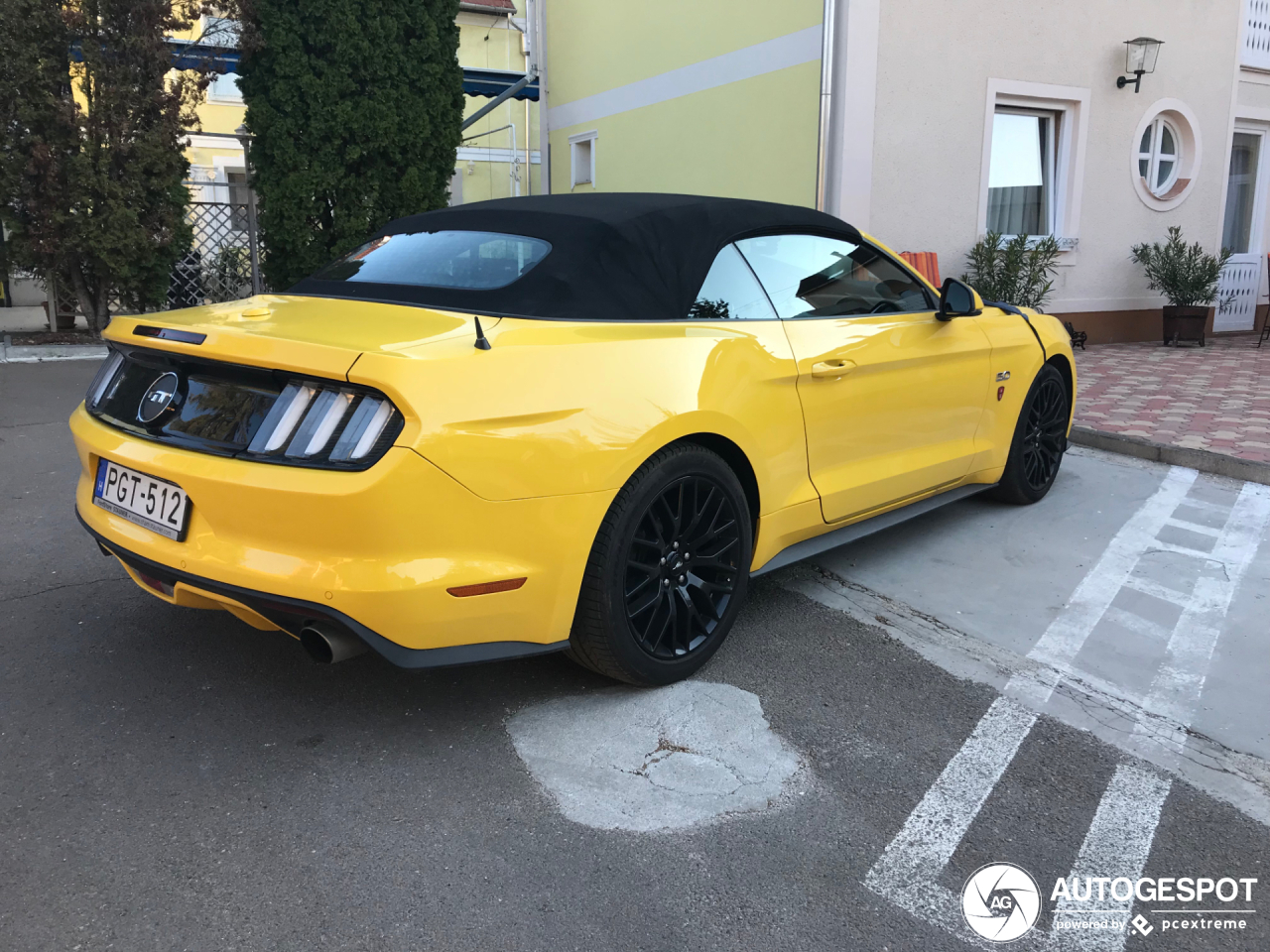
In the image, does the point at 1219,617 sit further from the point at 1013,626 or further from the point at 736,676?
the point at 736,676

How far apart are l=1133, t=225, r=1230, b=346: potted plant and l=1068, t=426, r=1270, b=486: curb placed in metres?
6.12

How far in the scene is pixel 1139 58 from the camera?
10609mm

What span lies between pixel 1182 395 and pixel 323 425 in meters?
7.45

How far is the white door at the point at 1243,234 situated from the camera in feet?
42.1

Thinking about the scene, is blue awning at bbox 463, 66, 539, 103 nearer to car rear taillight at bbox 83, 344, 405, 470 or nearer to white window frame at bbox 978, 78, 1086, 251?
white window frame at bbox 978, 78, 1086, 251

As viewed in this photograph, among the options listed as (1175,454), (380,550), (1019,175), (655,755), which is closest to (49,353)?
(380,550)

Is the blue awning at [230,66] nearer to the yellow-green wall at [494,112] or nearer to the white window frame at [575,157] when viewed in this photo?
the white window frame at [575,157]

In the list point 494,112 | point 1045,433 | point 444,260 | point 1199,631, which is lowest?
point 1199,631

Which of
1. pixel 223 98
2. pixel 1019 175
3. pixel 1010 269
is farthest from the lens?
pixel 223 98

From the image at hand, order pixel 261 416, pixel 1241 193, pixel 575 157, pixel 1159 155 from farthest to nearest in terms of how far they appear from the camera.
Result: pixel 575 157
pixel 1241 193
pixel 1159 155
pixel 261 416

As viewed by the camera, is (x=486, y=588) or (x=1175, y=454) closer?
(x=486, y=588)

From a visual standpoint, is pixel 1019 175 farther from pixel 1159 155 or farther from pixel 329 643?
pixel 329 643

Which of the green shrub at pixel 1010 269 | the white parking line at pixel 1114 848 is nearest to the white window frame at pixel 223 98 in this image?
the green shrub at pixel 1010 269

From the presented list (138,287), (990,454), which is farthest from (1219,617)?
(138,287)
